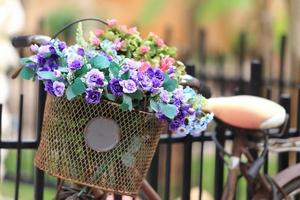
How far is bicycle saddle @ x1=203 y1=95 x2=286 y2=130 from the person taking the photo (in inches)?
141

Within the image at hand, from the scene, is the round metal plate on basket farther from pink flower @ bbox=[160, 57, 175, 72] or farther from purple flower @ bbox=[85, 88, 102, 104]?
pink flower @ bbox=[160, 57, 175, 72]

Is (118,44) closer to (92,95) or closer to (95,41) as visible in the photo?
(95,41)

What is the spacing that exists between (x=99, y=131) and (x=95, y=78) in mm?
191

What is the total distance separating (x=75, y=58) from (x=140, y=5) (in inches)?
525

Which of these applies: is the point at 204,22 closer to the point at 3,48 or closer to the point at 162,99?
the point at 3,48

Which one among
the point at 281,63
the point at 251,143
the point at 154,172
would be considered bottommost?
the point at 154,172

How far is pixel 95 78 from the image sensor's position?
111 inches

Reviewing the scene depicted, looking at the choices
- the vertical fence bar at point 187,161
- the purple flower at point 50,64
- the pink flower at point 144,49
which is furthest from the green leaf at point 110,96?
the vertical fence bar at point 187,161

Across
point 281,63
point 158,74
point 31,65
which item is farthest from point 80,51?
point 281,63

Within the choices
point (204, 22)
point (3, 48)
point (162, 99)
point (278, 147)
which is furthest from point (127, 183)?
point (204, 22)

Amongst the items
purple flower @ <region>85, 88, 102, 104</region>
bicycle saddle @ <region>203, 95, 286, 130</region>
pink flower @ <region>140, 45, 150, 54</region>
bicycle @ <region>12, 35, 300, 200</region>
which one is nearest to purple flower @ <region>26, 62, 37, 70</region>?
purple flower @ <region>85, 88, 102, 104</region>

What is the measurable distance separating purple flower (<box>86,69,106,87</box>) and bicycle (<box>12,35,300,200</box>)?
0.70 meters

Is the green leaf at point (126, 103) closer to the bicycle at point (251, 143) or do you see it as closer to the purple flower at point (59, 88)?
the purple flower at point (59, 88)

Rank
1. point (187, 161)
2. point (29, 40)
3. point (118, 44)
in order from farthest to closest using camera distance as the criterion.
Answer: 1. point (187, 161)
2. point (29, 40)
3. point (118, 44)
